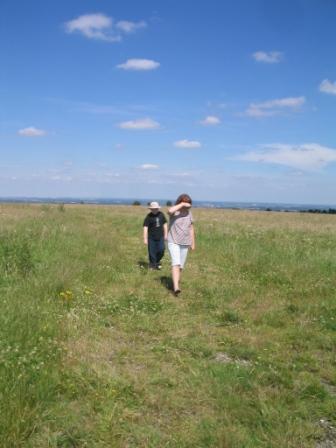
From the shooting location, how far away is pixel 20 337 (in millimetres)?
5617

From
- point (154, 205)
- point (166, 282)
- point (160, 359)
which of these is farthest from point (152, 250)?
point (160, 359)

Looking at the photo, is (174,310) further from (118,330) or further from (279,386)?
(279,386)

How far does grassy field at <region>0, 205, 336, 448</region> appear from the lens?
13.7 feet

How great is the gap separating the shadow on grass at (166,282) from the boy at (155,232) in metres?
1.45

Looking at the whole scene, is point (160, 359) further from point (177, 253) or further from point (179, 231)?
point (179, 231)

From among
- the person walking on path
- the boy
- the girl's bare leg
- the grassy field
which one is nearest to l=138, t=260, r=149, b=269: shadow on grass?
the boy

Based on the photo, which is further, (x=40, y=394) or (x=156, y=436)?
(x=40, y=394)

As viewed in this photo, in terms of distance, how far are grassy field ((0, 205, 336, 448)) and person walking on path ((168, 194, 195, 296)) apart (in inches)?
32.3

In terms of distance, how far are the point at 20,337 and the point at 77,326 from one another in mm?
1256

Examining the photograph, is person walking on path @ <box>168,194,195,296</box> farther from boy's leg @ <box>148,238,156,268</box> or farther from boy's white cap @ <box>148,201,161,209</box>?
boy's leg @ <box>148,238,156,268</box>

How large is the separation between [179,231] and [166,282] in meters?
1.61

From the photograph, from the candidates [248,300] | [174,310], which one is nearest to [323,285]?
[248,300]

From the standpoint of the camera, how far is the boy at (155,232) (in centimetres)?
1316

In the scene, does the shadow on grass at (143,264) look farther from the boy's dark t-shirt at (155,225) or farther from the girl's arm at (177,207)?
the girl's arm at (177,207)
